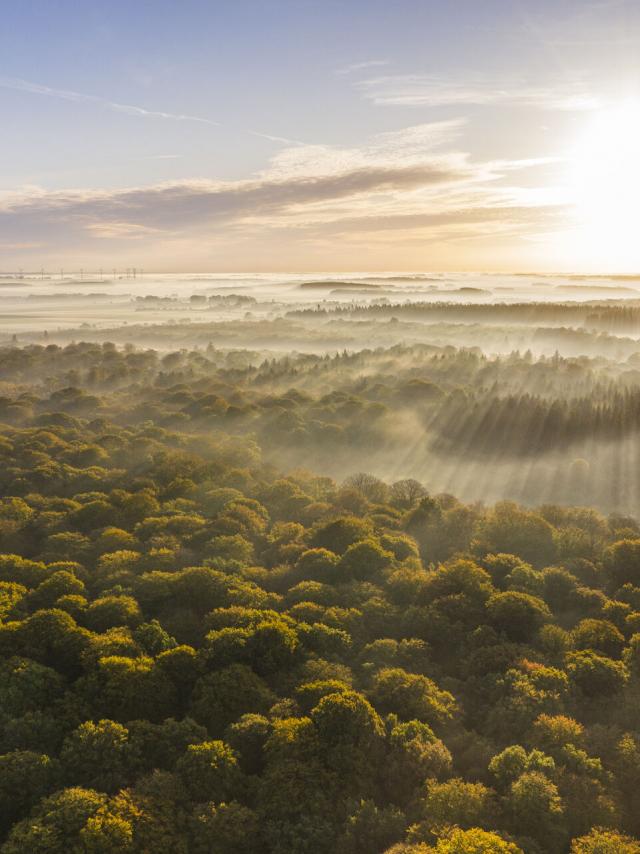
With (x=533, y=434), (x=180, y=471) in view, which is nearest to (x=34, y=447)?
(x=180, y=471)

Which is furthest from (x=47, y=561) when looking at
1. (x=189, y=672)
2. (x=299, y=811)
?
(x=299, y=811)

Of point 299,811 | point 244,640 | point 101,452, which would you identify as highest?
point 101,452

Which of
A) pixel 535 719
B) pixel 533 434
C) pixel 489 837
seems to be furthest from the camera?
pixel 533 434

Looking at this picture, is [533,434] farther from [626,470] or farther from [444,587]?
[444,587]

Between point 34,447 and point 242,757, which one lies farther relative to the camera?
point 34,447

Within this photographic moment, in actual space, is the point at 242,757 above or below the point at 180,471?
below

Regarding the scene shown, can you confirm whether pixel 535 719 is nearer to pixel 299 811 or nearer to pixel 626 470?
pixel 299 811

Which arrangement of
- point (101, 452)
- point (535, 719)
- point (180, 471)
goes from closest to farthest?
point (535, 719) < point (180, 471) < point (101, 452)
